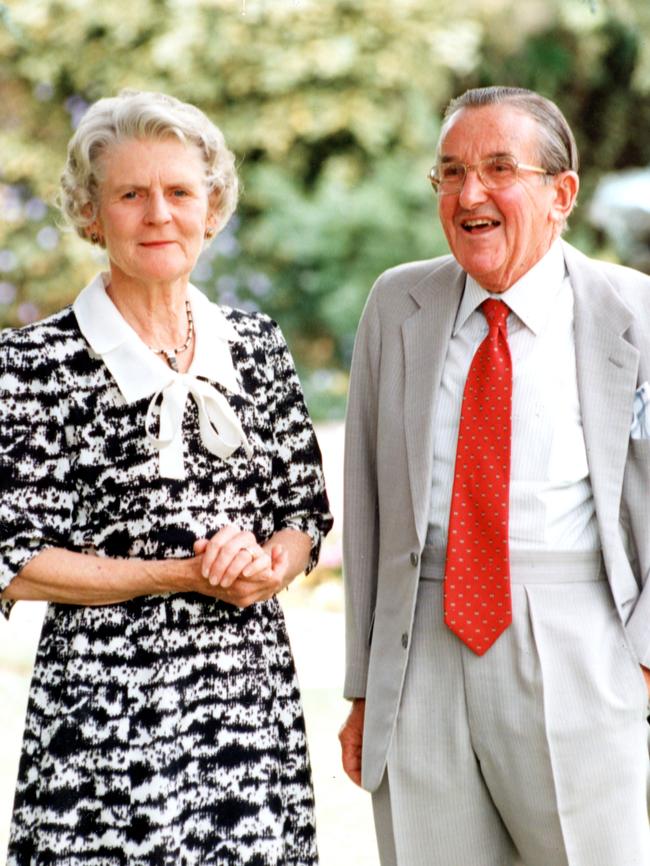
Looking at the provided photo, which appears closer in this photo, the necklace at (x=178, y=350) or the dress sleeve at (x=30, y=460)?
the dress sleeve at (x=30, y=460)

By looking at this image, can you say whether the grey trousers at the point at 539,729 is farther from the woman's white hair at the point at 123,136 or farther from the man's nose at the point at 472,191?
the woman's white hair at the point at 123,136

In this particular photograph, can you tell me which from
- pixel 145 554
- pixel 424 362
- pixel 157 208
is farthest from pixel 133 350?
pixel 424 362

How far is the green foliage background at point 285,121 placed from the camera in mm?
8258

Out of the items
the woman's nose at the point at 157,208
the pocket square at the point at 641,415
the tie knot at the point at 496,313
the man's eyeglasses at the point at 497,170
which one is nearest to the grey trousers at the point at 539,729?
the pocket square at the point at 641,415

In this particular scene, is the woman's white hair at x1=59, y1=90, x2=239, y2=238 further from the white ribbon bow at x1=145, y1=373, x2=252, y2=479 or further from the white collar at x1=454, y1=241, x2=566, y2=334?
the white collar at x1=454, y1=241, x2=566, y2=334

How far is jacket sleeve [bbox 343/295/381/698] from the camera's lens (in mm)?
2510

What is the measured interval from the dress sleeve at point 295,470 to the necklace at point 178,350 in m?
0.17

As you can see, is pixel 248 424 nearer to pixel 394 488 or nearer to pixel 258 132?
pixel 394 488

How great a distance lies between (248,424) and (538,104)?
77cm

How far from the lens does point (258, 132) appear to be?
330 inches

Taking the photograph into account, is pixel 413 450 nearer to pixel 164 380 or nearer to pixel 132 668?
pixel 164 380

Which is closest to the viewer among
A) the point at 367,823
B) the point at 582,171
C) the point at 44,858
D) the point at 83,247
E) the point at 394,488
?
the point at 44,858

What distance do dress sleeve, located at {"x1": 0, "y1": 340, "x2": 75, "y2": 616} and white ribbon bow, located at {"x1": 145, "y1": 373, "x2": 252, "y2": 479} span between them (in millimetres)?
168

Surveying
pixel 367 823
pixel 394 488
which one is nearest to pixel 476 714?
pixel 394 488
